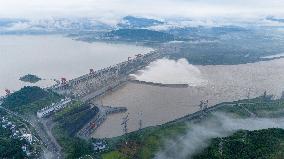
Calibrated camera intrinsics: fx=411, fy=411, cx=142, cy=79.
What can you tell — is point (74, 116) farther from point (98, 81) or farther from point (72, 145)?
point (98, 81)

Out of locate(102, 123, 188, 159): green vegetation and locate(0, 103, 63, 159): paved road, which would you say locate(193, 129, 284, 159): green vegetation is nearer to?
locate(102, 123, 188, 159): green vegetation

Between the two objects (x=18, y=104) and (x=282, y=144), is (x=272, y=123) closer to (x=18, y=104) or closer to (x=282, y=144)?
(x=282, y=144)

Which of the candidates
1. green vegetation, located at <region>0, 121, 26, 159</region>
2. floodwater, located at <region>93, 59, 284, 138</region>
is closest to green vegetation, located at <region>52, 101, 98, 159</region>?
floodwater, located at <region>93, 59, 284, 138</region>

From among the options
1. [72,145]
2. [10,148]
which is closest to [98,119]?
[72,145]

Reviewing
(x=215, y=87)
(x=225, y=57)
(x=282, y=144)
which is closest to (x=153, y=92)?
(x=215, y=87)

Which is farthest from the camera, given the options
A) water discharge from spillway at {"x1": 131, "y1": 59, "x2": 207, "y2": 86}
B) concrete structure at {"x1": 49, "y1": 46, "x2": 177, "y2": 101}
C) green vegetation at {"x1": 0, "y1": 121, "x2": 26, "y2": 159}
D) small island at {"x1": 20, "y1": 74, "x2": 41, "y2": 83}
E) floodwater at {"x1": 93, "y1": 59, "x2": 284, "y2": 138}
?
small island at {"x1": 20, "y1": 74, "x2": 41, "y2": 83}

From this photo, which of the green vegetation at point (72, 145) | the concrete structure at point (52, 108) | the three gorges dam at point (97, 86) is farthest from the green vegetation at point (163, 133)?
the concrete structure at point (52, 108)
